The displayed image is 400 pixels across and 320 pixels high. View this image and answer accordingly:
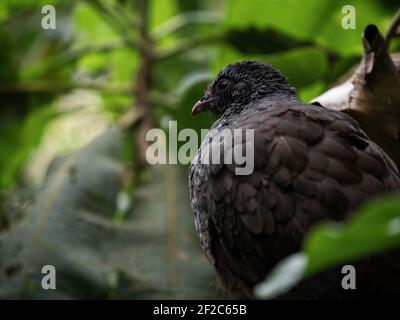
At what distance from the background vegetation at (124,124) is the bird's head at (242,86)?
0.35m

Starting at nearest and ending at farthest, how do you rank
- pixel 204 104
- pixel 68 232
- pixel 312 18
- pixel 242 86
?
1. pixel 242 86
2. pixel 204 104
3. pixel 68 232
4. pixel 312 18

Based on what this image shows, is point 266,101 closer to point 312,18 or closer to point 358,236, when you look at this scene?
point 312,18

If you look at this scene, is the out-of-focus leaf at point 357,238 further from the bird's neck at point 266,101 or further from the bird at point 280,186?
the bird's neck at point 266,101

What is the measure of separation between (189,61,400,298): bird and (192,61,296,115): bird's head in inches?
6.9

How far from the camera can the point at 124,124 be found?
13.0ft

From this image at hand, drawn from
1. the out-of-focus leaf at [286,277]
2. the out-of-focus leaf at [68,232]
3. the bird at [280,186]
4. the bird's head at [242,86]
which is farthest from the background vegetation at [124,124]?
the out-of-focus leaf at [286,277]

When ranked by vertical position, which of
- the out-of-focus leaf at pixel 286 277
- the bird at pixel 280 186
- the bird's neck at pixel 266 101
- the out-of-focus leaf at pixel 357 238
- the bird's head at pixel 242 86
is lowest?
the out-of-focus leaf at pixel 286 277

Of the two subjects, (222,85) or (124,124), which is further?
(124,124)

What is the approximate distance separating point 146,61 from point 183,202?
967mm

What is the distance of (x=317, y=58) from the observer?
121 inches

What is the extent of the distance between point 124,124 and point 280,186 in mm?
1864

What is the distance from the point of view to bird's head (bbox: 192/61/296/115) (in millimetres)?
2699

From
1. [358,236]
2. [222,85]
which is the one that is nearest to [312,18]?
[222,85]

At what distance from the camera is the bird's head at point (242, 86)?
2.70 meters
